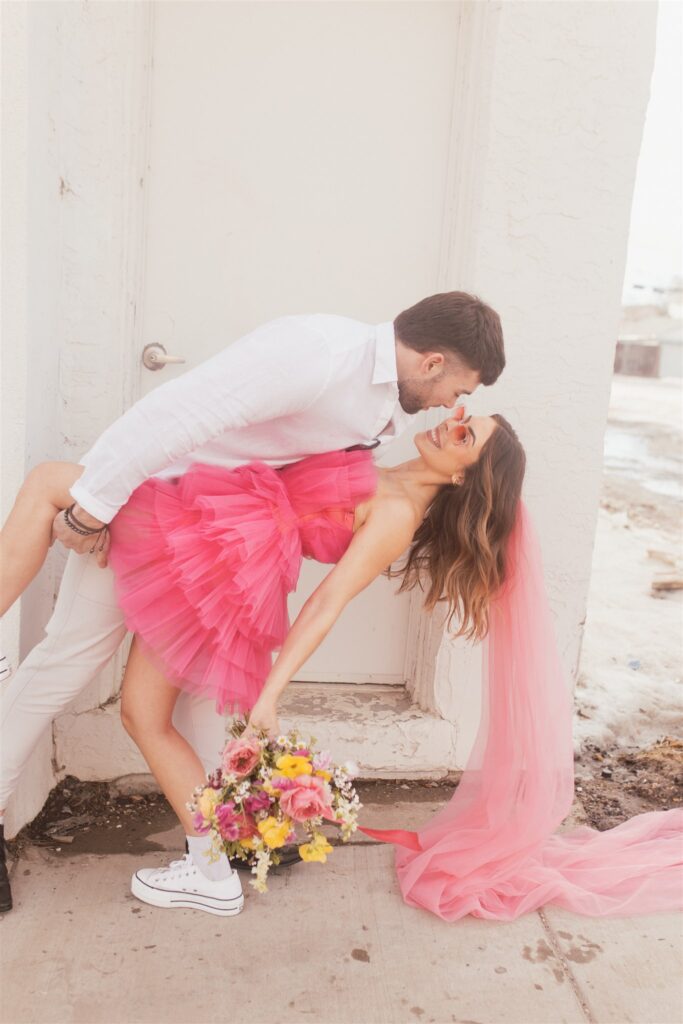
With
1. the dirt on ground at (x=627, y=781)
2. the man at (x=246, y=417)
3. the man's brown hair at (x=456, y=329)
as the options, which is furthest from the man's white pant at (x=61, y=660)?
the dirt on ground at (x=627, y=781)

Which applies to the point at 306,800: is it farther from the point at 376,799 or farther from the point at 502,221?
the point at 502,221


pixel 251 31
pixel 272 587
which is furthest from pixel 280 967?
pixel 251 31

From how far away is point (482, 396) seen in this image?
3.53 m

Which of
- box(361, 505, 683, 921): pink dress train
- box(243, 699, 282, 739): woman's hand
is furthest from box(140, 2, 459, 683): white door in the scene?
box(243, 699, 282, 739): woman's hand

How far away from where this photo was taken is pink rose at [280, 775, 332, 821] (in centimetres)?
226

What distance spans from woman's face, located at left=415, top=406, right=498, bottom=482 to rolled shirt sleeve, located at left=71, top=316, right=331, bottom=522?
52cm

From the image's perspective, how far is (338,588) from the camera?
8.75ft

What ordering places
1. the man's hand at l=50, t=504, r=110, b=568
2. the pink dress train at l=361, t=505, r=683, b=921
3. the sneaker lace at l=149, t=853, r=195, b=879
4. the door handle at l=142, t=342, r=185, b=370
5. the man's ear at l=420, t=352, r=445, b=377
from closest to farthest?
the man's hand at l=50, t=504, r=110, b=568 < the man's ear at l=420, t=352, r=445, b=377 < the sneaker lace at l=149, t=853, r=195, b=879 < the pink dress train at l=361, t=505, r=683, b=921 < the door handle at l=142, t=342, r=185, b=370

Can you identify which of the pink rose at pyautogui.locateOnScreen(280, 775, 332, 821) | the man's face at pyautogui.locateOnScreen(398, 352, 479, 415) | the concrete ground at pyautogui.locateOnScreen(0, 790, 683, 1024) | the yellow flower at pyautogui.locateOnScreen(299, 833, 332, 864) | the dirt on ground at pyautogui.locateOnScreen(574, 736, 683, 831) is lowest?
the dirt on ground at pyautogui.locateOnScreen(574, 736, 683, 831)

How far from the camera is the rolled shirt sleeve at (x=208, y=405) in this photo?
2473mm

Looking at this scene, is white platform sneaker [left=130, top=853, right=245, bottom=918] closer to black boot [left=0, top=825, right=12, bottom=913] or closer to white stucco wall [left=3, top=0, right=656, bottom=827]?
black boot [left=0, top=825, right=12, bottom=913]

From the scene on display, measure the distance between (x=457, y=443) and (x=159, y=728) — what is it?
1259 millimetres

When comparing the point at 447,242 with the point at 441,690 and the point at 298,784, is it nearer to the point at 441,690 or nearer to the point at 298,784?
the point at 441,690

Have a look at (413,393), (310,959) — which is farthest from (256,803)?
(413,393)
